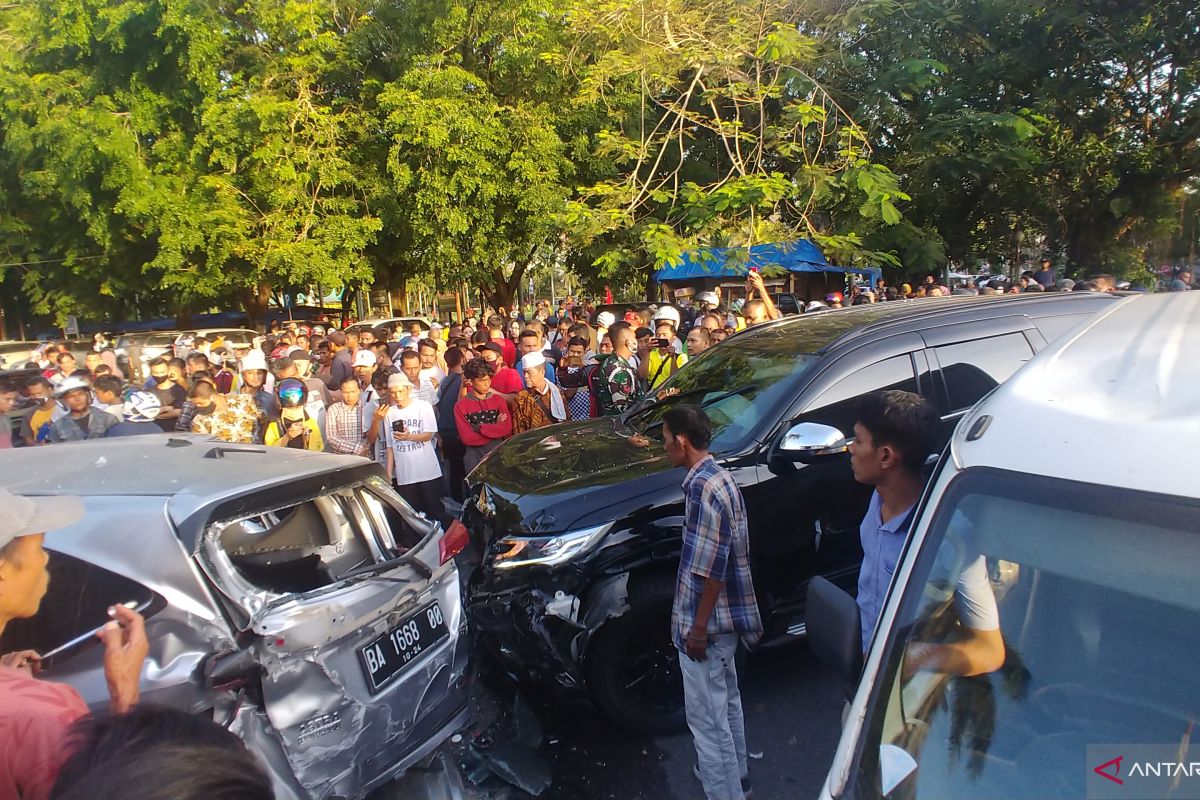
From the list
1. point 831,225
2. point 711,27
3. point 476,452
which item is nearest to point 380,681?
point 476,452

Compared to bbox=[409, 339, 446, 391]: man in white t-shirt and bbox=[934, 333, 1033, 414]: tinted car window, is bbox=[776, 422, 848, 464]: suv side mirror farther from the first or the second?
bbox=[409, 339, 446, 391]: man in white t-shirt

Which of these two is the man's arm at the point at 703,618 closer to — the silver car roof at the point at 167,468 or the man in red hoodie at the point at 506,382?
the silver car roof at the point at 167,468

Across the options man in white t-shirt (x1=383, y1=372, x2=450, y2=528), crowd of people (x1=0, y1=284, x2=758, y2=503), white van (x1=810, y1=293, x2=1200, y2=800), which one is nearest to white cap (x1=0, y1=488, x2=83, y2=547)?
white van (x1=810, y1=293, x2=1200, y2=800)

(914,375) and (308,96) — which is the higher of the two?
(308,96)

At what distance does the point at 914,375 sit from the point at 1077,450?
2861 millimetres

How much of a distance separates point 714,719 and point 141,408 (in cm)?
536

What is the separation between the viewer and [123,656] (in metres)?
1.93

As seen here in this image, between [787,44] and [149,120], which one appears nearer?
[787,44]

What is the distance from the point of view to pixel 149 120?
1758 centimetres

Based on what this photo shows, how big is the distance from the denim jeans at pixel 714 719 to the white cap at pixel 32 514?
2.10 meters

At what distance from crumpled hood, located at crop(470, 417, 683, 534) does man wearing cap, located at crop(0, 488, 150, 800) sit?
1904mm

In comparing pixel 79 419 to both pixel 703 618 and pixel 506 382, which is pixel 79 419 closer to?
pixel 506 382

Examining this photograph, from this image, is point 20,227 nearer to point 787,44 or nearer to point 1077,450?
point 787,44

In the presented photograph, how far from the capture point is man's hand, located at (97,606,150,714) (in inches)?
74.5
